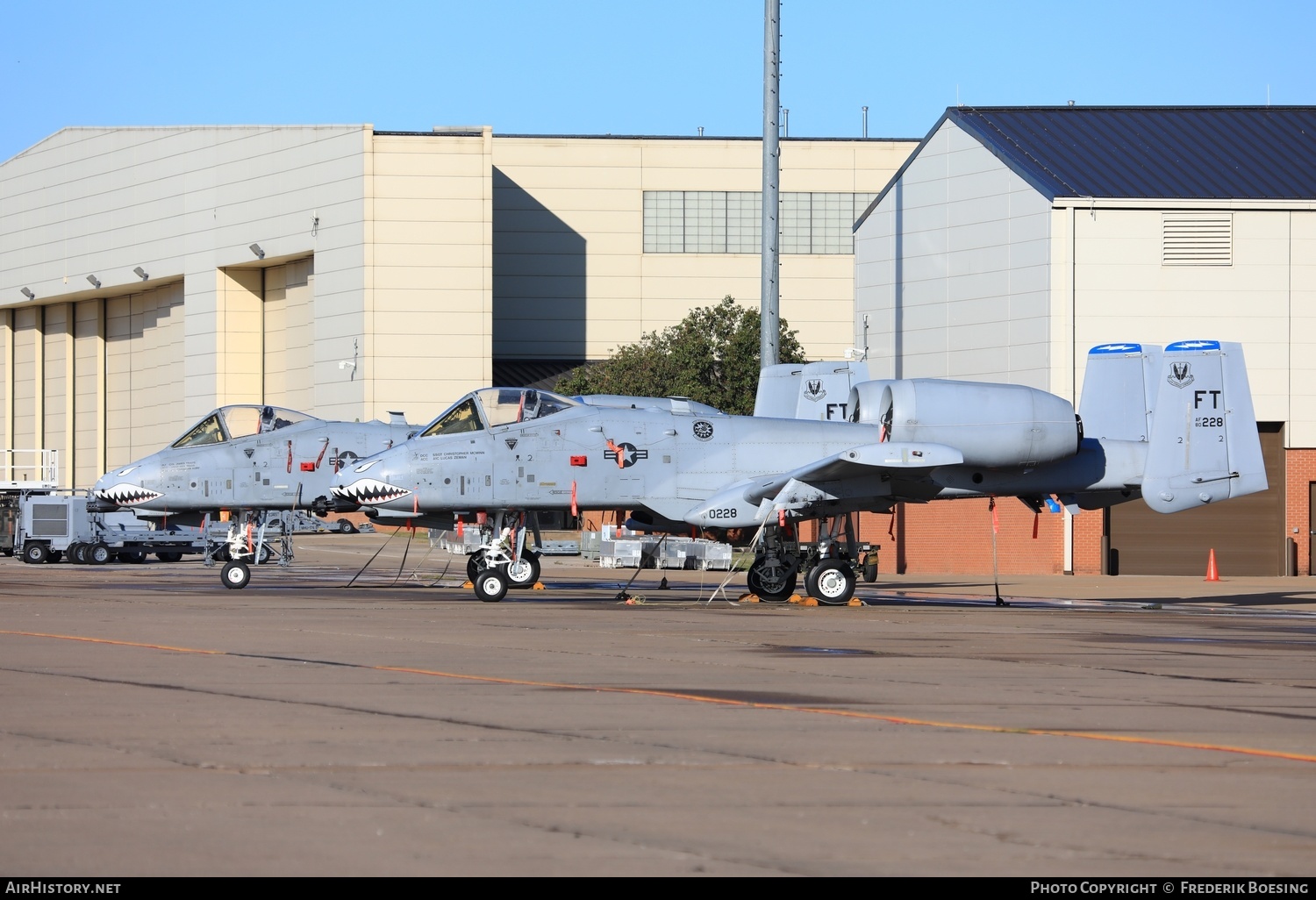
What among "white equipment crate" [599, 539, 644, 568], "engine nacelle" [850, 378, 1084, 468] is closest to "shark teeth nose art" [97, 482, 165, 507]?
"white equipment crate" [599, 539, 644, 568]

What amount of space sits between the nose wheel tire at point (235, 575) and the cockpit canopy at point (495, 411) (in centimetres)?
604

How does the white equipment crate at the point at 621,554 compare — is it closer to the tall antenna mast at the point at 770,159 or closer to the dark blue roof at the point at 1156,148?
the tall antenna mast at the point at 770,159

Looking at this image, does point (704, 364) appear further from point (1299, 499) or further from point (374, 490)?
point (374, 490)

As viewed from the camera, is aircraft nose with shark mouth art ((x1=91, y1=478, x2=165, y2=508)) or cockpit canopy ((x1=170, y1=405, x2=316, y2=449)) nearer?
aircraft nose with shark mouth art ((x1=91, y1=478, x2=165, y2=508))

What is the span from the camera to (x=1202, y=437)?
23.9m

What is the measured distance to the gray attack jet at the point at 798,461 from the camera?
2325cm

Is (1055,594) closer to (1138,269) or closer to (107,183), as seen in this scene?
(1138,269)

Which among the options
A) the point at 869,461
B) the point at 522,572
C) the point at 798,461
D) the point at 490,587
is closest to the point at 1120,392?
the point at 798,461

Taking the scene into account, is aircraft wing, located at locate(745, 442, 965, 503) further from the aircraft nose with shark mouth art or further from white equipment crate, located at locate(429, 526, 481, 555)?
white equipment crate, located at locate(429, 526, 481, 555)

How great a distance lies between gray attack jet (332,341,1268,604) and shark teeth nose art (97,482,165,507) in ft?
20.2

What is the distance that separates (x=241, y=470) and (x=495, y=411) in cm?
692

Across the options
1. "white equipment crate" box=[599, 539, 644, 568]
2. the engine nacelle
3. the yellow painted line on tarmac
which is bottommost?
"white equipment crate" box=[599, 539, 644, 568]

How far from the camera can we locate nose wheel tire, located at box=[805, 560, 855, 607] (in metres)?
23.4

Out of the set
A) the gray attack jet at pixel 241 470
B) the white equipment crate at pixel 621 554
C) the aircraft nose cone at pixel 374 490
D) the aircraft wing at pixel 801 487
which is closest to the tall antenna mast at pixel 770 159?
the white equipment crate at pixel 621 554
